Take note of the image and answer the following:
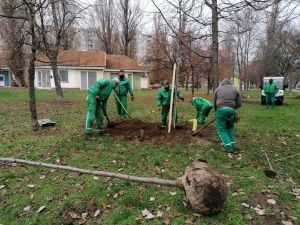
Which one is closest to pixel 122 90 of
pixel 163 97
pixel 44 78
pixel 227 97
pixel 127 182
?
pixel 163 97

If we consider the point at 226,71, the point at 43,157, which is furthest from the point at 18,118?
the point at 226,71

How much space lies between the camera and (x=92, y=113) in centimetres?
809

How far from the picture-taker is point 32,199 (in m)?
4.88

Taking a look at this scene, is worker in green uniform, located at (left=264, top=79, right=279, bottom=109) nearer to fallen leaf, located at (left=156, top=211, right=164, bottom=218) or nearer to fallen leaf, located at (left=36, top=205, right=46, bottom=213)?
fallen leaf, located at (left=156, top=211, right=164, bottom=218)

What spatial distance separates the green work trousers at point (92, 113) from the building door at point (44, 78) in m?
27.2

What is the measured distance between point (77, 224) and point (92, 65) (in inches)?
1188

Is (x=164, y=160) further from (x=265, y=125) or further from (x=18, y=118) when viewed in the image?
(x=18, y=118)

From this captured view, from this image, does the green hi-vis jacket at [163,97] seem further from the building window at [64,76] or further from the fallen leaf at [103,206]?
the building window at [64,76]

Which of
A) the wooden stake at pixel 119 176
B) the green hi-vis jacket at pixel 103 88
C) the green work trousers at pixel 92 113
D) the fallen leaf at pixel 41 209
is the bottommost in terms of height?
the fallen leaf at pixel 41 209

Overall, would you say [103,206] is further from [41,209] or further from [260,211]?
[260,211]

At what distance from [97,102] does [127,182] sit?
142 inches

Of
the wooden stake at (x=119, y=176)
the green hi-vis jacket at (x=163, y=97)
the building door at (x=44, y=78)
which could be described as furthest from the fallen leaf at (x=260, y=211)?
the building door at (x=44, y=78)

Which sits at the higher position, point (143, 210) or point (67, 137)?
point (67, 137)

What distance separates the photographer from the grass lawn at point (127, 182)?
4332 millimetres
